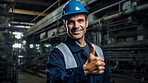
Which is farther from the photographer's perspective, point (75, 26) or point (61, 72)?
point (75, 26)

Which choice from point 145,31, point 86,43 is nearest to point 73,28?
→ point 86,43

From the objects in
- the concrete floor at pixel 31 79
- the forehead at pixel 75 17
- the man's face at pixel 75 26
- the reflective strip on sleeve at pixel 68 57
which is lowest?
the concrete floor at pixel 31 79

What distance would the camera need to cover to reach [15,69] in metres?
5.59

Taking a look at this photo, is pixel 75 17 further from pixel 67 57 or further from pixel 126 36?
pixel 126 36

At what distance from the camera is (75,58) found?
1312 mm

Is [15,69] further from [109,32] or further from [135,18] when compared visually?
[135,18]

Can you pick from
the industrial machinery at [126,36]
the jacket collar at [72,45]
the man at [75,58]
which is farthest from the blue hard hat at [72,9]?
the industrial machinery at [126,36]

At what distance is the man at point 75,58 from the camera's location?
3.74 ft

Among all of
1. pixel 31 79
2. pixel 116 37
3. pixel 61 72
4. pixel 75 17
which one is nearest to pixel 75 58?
pixel 61 72

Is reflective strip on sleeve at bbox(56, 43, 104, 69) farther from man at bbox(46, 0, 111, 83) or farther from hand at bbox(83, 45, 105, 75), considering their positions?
hand at bbox(83, 45, 105, 75)

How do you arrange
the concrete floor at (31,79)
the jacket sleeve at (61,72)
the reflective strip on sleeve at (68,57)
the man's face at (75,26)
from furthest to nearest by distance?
the concrete floor at (31,79), the man's face at (75,26), the reflective strip on sleeve at (68,57), the jacket sleeve at (61,72)

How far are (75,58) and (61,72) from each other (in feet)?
0.71

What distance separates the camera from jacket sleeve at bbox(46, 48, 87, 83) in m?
1.13

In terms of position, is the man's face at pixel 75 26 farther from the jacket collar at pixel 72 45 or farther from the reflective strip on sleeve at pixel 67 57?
the reflective strip on sleeve at pixel 67 57
